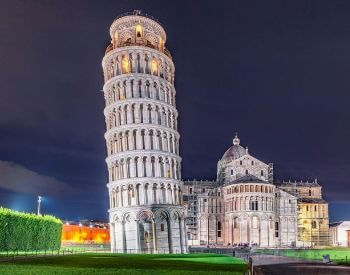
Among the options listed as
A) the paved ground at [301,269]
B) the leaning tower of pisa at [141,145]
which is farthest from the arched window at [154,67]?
the paved ground at [301,269]

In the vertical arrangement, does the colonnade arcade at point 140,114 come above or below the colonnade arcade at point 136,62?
below

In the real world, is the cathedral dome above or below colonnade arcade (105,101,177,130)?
below

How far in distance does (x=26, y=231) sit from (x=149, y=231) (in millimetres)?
21213

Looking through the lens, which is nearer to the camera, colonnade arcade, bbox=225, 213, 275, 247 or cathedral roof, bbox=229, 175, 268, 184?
colonnade arcade, bbox=225, 213, 275, 247

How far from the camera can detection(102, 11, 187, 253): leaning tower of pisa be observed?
7456cm

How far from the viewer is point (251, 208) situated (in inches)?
4245

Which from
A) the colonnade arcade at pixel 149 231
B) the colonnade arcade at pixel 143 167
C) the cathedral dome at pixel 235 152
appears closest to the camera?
the colonnade arcade at pixel 149 231

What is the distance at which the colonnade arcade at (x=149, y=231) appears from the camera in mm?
73688

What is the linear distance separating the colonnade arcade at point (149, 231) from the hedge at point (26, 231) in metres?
10.0

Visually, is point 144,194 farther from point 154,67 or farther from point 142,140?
point 154,67

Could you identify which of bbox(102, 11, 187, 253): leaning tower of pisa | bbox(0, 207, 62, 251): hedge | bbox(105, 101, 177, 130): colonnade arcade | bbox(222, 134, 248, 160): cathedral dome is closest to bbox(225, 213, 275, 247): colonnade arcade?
bbox(222, 134, 248, 160): cathedral dome

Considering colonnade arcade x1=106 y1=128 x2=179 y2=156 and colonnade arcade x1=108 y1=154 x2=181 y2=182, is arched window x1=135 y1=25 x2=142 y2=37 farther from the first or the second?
colonnade arcade x1=108 y1=154 x2=181 y2=182

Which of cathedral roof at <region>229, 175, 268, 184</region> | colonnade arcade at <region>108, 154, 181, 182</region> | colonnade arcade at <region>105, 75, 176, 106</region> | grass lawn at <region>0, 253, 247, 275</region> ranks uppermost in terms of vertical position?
colonnade arcade at <region>105, 75, 176, 106</region>

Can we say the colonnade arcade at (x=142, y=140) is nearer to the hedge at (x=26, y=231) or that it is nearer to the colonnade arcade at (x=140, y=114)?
the colonnade arcade at (x=140, y=114)
